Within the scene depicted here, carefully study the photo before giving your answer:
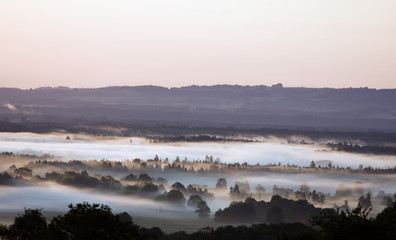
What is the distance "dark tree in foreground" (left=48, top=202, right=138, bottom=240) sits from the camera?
396 ft

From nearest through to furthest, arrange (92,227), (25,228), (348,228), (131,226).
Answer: (348,228) < (92,227) < (131,226) < (25,228)

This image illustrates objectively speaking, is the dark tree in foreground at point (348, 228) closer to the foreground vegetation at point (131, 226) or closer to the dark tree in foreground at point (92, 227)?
the foreground vegetation at point (131, 226)

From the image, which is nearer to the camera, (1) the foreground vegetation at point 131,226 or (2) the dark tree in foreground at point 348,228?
(2) the dark tree in foreground at point 348,228

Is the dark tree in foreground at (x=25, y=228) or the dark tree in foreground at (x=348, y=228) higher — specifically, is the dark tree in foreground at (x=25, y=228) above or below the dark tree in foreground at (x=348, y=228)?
below

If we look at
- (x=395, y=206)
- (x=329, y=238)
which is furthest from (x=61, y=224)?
(x=395, y=206)

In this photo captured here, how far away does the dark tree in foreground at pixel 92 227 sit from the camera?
120562 millimetres

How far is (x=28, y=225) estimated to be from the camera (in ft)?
477

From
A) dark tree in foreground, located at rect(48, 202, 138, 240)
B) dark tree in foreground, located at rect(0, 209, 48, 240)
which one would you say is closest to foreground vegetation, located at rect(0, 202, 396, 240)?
dark tree in foreground, located at rect(48, 202, 138, 240)

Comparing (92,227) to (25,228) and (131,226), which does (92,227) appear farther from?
(25,228)

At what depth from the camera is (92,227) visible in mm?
122375

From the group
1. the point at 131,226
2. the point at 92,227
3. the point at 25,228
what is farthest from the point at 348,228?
the point at 25,228

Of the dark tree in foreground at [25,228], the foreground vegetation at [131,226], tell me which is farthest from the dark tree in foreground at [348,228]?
the dark tree in foreground at [25,228]

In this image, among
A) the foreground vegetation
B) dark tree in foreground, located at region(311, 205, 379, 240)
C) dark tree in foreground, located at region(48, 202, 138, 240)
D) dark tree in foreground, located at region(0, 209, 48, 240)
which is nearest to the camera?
dark tree in foreground, located at region(311, 205, 379, 240)

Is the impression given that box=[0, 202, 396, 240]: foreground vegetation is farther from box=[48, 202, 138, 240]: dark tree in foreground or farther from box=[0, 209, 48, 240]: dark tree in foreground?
box=[0, 209, 48, 240]: dark tree in foreground
